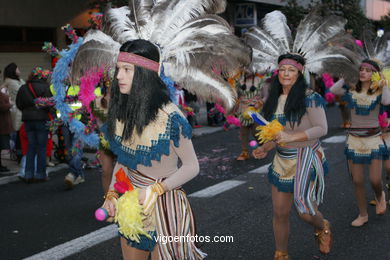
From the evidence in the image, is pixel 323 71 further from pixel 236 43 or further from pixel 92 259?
pixel 92 259

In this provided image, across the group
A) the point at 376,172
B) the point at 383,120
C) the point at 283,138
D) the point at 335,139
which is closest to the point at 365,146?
the point at 376,172

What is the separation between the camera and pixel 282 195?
426cm

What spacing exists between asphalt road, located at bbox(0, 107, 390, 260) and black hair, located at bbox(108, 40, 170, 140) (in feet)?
7.32

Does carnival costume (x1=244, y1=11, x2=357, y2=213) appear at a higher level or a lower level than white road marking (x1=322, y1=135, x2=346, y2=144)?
higher

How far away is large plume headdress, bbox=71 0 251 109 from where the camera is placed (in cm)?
315

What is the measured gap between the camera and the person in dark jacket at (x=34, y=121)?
8055 millimetres

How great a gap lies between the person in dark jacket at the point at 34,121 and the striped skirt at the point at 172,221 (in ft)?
18.0

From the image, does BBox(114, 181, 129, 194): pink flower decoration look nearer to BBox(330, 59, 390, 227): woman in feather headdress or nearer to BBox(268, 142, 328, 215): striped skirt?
BBox(268, 142, 328, 215): striped skirt

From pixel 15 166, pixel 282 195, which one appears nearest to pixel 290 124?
pixel 282 195

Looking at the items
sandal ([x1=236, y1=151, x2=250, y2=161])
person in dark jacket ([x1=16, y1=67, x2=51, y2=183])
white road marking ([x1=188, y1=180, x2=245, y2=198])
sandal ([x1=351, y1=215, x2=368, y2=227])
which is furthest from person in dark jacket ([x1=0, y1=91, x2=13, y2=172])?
sandal ([x1=351, y1=215, x2=368, y2=227])

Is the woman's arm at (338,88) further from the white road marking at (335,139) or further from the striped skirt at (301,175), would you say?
the white road marking at (335,139)

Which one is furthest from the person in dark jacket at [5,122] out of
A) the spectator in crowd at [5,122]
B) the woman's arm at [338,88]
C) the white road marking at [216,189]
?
the woman's arm at [338,88]

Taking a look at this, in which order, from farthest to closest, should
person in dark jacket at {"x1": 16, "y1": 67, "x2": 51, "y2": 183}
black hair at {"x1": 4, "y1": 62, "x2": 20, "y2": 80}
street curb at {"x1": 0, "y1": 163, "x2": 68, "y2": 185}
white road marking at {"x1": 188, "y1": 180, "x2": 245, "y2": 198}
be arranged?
black hair at {"x1": 4, "y1": 62, "x2": 20, "y2": 80}, street curb at {"x1": 0, "y1": 163, "x2": 68, "y2": 185}, person in dark jacket at {"x1": 16, "y1": 67, "x2": 51, "y2": 183}, white road marking at {"x1": 188, "y1": 180, "x2": 245, "y2": 198}

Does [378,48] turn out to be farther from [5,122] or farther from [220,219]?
[5,122]
